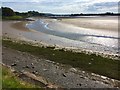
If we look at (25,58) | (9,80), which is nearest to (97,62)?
(25,58)

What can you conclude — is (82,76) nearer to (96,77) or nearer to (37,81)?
(96,77)

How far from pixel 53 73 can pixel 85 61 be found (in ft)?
13.9

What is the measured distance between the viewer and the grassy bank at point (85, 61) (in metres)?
20.1

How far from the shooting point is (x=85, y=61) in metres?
23.0

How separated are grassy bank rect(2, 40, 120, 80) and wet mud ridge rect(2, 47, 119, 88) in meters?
0.79

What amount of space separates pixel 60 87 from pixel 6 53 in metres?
13.0

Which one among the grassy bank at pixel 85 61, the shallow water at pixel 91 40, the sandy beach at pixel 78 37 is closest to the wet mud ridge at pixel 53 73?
Result: the grassy bank at pixel 85 61

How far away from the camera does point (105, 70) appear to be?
66.3ft

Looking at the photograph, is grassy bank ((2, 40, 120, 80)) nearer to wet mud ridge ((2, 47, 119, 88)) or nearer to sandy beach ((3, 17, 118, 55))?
wet mud ridge ((2, 47, 119, 88))

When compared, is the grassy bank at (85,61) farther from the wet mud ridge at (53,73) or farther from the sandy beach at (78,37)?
the sandy beach at (78,37)

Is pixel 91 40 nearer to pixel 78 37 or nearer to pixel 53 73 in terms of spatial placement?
pixel 78 37

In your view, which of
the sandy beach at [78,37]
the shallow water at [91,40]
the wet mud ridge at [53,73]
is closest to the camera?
the wet mud ridge at [53,73]

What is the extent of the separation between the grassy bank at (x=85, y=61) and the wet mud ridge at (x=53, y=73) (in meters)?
0.79

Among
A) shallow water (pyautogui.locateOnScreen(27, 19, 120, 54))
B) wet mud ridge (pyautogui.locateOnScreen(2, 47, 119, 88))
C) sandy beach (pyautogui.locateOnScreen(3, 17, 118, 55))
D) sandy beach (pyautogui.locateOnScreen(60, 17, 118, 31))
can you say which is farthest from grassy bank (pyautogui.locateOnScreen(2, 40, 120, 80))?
sandy beach (pyautogui.locateOnScreen(60, 17, 118, 31))
